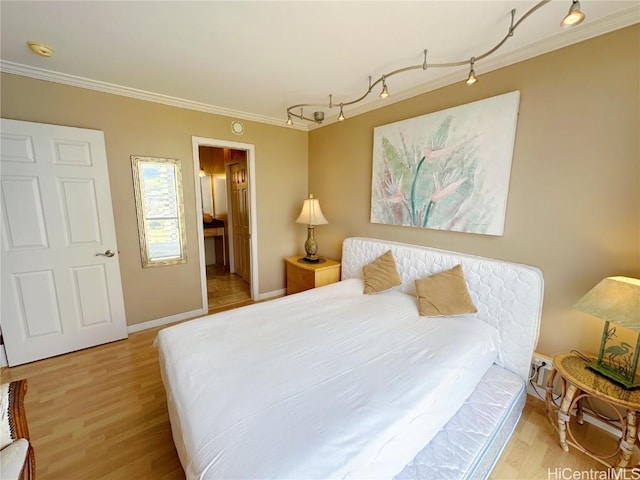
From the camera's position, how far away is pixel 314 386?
122 cm

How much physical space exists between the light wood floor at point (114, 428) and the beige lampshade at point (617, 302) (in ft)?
2.80

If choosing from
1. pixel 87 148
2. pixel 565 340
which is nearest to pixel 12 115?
pixel 87 148

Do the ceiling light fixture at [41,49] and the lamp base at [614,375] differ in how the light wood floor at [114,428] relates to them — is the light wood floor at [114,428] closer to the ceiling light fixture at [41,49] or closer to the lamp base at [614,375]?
the lamp base at [614,375]

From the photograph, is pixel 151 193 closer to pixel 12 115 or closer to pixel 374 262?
pixel 12 115

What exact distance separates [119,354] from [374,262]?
2.60 meters

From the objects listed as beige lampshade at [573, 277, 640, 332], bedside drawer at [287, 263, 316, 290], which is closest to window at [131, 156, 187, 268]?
bedside drawer at [287, 263, 316, 290]

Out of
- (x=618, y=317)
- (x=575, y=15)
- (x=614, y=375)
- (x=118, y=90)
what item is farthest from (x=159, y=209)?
(x=614, y=375)

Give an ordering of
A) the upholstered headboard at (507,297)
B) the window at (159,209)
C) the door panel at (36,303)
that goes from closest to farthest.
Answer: the upholstered headboard at (507,297)
the door panel at (36,303)
the window at (159,209)

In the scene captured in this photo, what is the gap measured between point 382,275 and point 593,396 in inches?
57.7

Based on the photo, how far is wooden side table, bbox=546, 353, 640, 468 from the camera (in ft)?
4.18

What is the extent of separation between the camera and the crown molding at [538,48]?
1423mm

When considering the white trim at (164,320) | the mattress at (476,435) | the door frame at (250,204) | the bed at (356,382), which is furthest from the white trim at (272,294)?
the mattress at (476,435)

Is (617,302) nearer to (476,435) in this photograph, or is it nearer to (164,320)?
(476,435)

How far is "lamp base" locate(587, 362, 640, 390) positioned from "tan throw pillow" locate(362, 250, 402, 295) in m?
1.28
